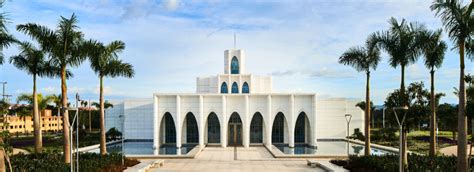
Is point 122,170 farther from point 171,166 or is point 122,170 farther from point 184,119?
point 184,119

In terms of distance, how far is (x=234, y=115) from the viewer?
41594 millimetres

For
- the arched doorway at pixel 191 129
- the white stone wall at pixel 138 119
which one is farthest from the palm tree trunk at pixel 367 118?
the white stone wall at pixel 138 119

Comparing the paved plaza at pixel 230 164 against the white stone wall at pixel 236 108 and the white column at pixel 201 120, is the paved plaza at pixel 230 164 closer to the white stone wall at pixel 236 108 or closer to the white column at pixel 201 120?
the white column at pixel 201 120

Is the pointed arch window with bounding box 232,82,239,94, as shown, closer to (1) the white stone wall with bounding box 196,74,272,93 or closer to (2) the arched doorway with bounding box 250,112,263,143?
(1) the white stone wall with bounding box 196,74,272,93

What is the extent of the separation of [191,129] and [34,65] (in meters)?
19.5

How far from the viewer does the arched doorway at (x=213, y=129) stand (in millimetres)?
42219

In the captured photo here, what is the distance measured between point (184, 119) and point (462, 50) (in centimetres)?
3021

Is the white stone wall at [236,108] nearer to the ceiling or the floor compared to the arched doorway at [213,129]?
nearer to the ceiling

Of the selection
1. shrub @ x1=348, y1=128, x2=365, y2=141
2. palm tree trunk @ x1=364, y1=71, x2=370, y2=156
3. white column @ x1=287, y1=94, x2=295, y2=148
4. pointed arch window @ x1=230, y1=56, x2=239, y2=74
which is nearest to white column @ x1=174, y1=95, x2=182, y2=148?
white column @ x1=287, y1=94, x2=295, y2=148

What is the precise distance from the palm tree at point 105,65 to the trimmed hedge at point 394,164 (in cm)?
1351

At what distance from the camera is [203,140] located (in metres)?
39.6

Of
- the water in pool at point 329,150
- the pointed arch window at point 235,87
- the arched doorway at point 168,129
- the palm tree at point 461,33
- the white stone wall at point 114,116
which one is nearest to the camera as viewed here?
the palm tree at point 461,33

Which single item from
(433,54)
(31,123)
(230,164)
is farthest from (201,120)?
(31,123)

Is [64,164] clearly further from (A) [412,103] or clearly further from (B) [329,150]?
(B) [329,150]
